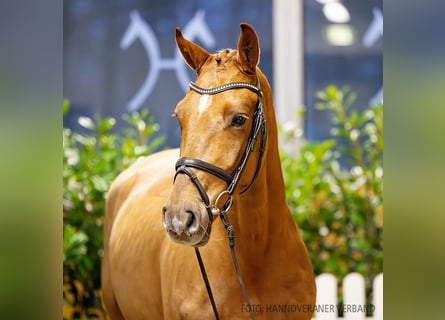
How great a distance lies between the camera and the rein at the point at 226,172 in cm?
136

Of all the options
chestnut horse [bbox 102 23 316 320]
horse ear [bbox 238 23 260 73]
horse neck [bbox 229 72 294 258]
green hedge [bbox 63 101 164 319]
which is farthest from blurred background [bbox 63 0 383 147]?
horse ear [bbox 238 23 260 73]

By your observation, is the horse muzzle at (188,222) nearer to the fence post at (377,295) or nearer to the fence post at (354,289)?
the fence post at (377,295)

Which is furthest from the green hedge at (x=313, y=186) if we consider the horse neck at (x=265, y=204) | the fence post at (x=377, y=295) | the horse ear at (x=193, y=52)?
Result: the horse ear at (x=193, y=52)

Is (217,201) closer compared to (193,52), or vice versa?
(217,201)

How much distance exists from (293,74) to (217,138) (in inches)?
71.0

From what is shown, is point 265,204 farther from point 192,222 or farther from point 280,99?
point 280,99

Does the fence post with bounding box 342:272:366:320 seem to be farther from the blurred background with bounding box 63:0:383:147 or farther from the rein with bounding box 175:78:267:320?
the rein with bounding box 175:78:267:320

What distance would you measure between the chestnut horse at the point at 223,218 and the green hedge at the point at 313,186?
755 mm

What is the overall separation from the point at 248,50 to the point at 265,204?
0.38 m

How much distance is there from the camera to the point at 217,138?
4.55 feet

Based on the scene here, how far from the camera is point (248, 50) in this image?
58.0 inches

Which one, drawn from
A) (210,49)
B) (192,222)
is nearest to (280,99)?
(210,49)
